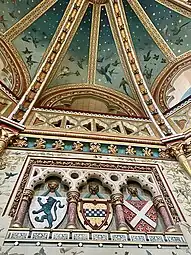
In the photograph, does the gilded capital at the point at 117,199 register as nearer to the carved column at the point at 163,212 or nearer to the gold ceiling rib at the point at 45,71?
the carved column at the point at 163,212

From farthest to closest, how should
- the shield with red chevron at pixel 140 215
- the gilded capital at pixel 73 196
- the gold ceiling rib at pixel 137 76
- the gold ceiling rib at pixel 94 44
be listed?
the gold ceiling rib at pixel 94 44 → the gold ceiling rib at pixel 137 76 → the gilded capital at pixel 73 196 → the shield with red chevron at pixel 140 215

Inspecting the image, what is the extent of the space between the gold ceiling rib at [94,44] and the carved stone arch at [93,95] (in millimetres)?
369

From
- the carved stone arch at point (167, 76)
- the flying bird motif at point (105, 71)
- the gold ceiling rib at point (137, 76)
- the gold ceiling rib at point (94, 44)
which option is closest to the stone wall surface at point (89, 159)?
the gold ceiling rib at point (137, 76)

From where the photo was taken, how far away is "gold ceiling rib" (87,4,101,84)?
9469mm

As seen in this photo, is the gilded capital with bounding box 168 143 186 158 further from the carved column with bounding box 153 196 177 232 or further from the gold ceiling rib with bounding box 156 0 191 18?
the gold ceiling rib with bounding box 156 0 191 18

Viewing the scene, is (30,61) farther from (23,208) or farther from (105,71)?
(23,208)

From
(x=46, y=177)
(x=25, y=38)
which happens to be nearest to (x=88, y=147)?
(x=46, y=177)

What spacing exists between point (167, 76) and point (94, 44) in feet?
8.36

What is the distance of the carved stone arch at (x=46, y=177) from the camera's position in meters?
4.82

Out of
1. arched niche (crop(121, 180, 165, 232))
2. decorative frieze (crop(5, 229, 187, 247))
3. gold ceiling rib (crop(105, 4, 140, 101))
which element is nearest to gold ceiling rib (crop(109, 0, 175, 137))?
gold ceiling rib (crop(105, 4, 140, 101))

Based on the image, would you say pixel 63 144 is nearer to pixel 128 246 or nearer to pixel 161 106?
pixel 128 246

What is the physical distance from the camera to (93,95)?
9.29 metres

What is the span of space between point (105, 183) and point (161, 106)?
148 inches

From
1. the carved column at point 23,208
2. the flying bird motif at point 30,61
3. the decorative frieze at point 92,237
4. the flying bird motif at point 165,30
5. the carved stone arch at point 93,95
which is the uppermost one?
the flying bird motif at point 165,30
